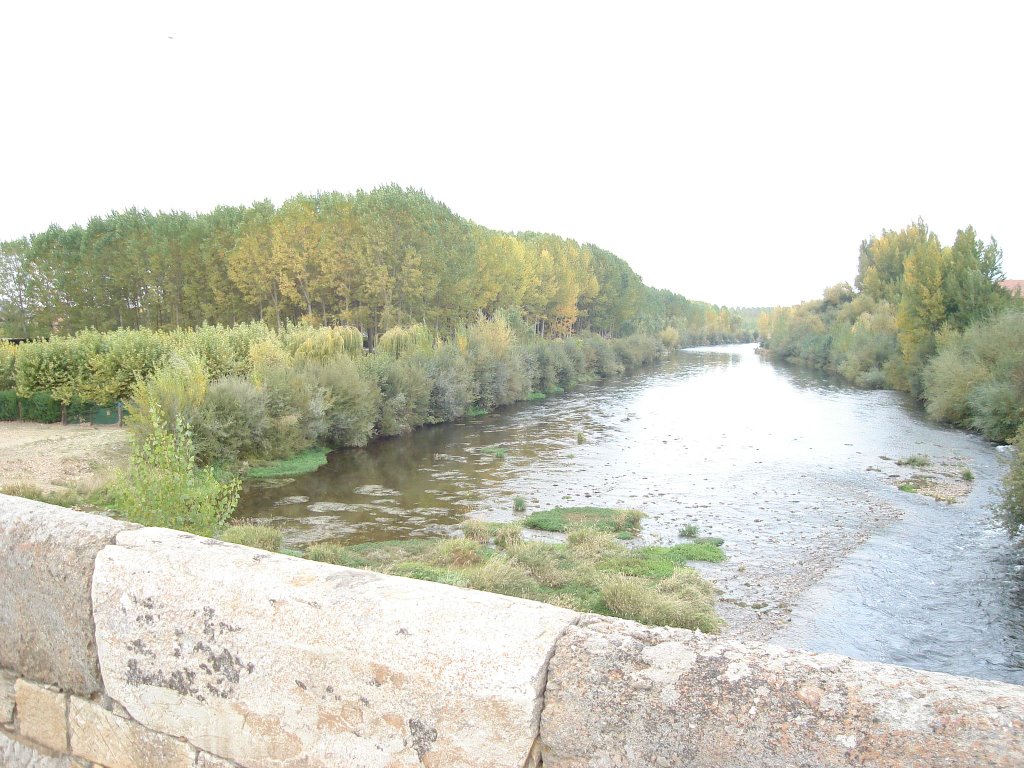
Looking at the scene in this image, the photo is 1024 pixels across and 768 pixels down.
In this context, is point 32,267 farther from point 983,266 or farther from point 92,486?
point 983,266

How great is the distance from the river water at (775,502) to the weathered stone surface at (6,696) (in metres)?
7.79

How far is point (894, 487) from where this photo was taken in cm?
1705

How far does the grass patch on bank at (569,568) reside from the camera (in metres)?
8.70

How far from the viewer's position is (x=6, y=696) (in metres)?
2.81

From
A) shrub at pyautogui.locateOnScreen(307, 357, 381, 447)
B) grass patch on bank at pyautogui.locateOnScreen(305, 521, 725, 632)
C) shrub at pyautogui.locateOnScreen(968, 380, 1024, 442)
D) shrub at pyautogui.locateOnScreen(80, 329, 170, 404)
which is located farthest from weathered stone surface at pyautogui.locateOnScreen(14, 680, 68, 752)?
shrub at pyautogui.locateOnScreen(968, 380, 1024, 442)

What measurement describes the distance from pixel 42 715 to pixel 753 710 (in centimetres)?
265

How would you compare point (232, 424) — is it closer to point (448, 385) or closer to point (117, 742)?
point (448, 385)

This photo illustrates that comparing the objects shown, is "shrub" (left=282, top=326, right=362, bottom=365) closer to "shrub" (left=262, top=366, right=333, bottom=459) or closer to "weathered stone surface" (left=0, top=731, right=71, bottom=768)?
"shrub" (left=262, top=366, right=333, bottom=459)

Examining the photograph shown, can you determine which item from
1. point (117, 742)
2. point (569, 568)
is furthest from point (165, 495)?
point (117, 742)

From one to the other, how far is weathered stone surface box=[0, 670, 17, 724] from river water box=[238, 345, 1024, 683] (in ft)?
25.6

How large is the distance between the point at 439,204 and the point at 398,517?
3490cm

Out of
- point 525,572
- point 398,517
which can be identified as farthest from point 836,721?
point 398,517

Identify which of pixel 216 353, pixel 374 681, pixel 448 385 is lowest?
pixel 448 385

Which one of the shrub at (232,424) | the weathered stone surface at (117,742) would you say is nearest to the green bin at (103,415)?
the shrub at (232,424)
